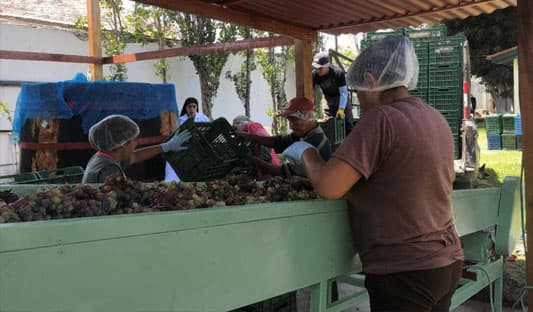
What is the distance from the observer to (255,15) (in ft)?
14.5

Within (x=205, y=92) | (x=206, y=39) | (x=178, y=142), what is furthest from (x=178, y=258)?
(x=205, y=92)

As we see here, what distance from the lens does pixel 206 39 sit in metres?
11.0

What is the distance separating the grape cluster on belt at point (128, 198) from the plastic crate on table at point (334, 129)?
3.49 meters

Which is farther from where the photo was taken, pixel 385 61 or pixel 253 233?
pixel 385 61

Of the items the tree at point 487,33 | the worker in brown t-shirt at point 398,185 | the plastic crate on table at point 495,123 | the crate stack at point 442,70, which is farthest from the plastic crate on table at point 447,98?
the tree at point 487,33

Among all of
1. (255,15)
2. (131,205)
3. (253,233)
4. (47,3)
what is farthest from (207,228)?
(47,3)

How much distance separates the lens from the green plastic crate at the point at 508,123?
49.3 feet

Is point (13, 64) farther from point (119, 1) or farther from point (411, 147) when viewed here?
point (411, 147)

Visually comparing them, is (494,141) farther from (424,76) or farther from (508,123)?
(424,76)

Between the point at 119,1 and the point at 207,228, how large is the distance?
426 inches

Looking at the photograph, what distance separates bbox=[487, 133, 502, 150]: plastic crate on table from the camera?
15436mm

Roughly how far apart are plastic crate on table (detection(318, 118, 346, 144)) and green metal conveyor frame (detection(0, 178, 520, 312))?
377cm

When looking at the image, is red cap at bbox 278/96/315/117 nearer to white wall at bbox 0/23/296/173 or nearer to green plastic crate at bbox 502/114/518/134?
white wall at bbox 0/23/296/173

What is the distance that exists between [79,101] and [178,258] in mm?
3385
